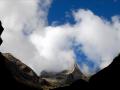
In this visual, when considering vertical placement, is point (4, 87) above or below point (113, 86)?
above

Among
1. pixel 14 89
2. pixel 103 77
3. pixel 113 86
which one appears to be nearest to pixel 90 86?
pixel 103 77

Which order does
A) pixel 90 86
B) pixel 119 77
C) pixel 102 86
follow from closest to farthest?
1. pixel 119 77
2. pixel 102 86
3. pixel 90 86

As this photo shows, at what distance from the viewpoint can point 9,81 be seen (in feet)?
442

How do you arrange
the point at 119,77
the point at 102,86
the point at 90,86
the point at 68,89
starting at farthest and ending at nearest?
1. the point at 68,89
2. the point at 90,86
3. the point at 102,86
4. the point at 119,77

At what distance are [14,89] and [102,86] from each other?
4443 centimetres

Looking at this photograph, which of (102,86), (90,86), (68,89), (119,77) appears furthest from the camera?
(68,89)

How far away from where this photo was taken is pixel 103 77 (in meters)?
116

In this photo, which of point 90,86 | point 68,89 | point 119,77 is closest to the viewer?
point 119,77

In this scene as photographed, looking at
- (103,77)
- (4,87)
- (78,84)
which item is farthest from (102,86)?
(4,87)

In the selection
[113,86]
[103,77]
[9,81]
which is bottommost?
[113,86]

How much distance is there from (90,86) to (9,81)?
127ft

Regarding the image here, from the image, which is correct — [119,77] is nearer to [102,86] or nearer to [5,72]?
[102,86]

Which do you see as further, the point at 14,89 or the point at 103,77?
the point at 14,89

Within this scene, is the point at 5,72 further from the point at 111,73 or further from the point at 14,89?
the point at 111,73
